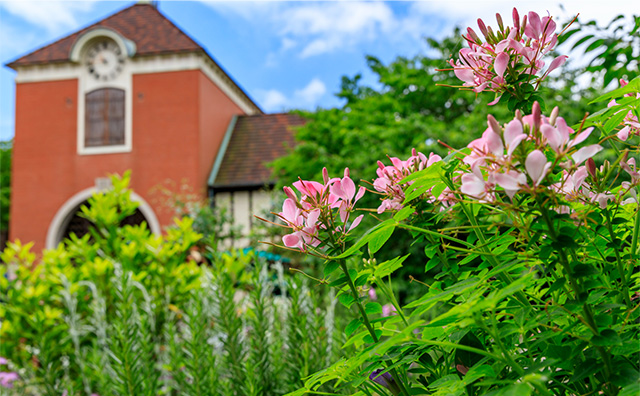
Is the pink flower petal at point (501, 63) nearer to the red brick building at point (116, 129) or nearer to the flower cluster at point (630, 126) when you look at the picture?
the flower cluster at point (630, 126)

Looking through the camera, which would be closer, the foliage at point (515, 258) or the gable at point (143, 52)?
the foliage at point (515, 258)

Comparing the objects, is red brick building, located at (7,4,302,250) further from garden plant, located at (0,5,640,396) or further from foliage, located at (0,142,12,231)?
foliage, located at (0,142,12,231)

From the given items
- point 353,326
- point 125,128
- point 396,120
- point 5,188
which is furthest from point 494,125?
point 5,188

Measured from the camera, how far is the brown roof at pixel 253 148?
46.5 ft

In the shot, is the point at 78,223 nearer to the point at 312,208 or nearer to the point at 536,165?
the point at 312,208

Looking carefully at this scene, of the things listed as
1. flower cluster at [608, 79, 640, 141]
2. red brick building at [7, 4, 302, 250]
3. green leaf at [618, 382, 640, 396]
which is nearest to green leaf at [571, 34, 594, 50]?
flower cluster at [608, 79, 640, 141]

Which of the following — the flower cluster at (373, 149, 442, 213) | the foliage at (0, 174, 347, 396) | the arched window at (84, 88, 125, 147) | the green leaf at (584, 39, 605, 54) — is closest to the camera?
the flower cluster at (373, 149, 442, 213)

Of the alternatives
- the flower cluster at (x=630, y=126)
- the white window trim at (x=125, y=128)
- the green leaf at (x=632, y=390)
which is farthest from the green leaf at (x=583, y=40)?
the white window trim at (x=125, y=128)

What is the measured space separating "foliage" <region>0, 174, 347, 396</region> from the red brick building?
987cm

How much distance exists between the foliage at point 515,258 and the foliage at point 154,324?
89 centimetres

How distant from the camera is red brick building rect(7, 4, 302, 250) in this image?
14.2m

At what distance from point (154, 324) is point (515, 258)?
2381 mm

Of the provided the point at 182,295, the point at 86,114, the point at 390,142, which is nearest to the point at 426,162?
the point at 182,295

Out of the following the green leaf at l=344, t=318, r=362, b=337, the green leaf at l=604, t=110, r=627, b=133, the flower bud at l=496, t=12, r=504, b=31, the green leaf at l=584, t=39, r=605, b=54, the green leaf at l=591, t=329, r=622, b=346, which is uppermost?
the green leaf at l=584, t=39, r=605, b=54
